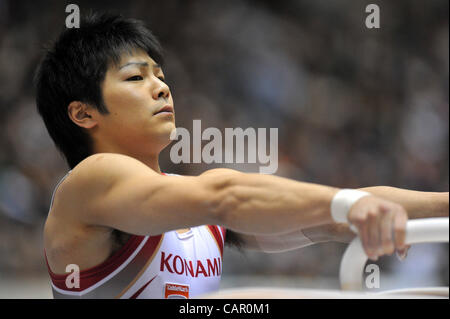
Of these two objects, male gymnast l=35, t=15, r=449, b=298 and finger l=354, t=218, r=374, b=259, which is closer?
finger l=354, t=218, r=374, b=259

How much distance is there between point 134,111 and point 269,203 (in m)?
0.85

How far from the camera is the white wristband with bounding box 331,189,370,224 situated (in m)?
1.13

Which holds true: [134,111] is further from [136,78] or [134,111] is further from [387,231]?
[387,231]

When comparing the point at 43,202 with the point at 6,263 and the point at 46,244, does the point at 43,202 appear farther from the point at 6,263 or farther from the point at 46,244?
the point at 46,244

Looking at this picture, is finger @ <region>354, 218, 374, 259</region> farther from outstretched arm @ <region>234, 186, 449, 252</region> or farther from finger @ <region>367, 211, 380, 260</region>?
outstretched arm @ <region>234, 186, 449, 252</region>

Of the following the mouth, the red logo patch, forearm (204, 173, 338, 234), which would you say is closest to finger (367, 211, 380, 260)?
forearm (204, 173, 338, 234)

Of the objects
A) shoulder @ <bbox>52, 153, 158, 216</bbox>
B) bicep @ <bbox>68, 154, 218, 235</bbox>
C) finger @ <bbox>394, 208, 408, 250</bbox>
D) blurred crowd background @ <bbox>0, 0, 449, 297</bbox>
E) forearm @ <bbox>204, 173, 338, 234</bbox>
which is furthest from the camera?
blurred crowd background @ <bbox>0, 0, 449, 297</bbox>

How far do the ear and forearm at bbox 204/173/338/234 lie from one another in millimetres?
849

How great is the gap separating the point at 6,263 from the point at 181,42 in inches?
125

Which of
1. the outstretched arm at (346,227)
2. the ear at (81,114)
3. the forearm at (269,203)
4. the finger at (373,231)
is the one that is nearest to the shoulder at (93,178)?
the forearm at (269,203)

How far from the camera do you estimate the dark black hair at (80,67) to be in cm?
196

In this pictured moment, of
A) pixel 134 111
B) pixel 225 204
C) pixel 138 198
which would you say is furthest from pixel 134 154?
pixel 225 204

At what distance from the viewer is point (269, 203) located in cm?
123

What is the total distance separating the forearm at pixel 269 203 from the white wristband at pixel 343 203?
0.05 feet
